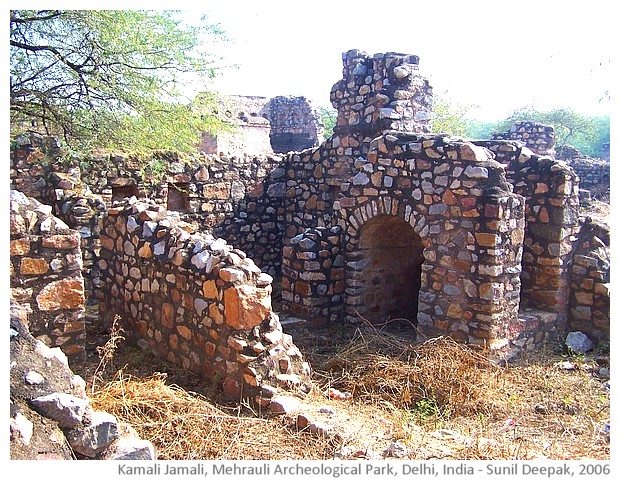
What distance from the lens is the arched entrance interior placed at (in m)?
7.56

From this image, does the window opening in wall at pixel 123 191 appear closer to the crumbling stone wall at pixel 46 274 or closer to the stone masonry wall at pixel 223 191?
the stone masonry wall at pixel 223 191

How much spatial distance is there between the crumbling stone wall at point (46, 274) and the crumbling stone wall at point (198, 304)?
80 cm

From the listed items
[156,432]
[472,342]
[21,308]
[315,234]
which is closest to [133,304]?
[21,308]

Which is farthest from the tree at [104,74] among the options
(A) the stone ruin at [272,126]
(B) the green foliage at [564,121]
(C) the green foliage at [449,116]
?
(B) the green foliage at [564,121]

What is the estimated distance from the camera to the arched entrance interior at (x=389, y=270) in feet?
24.8

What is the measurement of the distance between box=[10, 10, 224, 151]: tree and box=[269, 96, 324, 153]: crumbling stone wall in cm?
920

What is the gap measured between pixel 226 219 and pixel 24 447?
7.52 metres

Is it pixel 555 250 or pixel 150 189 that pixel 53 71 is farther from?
pixel 555 250

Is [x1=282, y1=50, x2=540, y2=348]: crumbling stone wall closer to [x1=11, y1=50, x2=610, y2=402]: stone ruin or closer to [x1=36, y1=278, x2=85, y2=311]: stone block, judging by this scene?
[x1=11, y1=50, x2=610, y2=402]: stone ruin

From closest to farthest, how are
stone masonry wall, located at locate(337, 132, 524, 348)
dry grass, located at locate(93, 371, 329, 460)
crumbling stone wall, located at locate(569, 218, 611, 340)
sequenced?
dry grass, located at locate(93, 371, 329, 460)
stone masonry wall, located at locate(337, 132, 524, 348)
crumbling stone wall, located at locate(569, 218, 611, 340)

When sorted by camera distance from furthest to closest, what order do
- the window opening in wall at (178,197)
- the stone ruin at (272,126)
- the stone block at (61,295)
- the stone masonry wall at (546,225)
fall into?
the stone ruin at (272,126)
the window opening in wall at (178,197)
the stone masonry wall at (546,225)
the stone block at (61,295)

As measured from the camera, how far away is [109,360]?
5227 mm

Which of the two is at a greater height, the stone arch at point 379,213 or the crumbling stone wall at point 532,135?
the crumbling stone wall at point 532,135

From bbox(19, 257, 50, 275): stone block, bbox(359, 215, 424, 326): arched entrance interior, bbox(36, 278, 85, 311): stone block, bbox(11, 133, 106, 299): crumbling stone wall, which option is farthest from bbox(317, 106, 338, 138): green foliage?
bbox(19, 257, 50, 275): stone block
